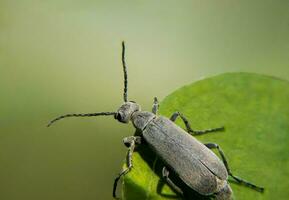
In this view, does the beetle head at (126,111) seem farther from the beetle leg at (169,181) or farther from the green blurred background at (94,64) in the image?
the beetle leg at (169,181)

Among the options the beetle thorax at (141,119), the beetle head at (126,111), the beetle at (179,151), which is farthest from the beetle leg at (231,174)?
the beetle head at (126,111)

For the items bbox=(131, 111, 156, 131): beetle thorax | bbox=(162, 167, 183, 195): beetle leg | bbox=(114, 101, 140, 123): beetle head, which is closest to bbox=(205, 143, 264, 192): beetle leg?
bbox=(162, 167, 183, 195): beetle leg

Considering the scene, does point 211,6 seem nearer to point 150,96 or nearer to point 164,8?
point 164,8

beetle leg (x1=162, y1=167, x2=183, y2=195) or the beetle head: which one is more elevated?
Result: the beetle head

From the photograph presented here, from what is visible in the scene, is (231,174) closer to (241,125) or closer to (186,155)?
(241,125)

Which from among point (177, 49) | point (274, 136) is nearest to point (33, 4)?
point (177, 49)

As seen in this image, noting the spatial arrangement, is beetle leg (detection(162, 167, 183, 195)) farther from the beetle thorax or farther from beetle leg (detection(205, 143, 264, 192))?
the beetle thorax

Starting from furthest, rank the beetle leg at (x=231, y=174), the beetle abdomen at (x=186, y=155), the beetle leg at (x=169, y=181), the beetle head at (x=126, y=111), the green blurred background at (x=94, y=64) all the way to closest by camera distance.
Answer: the beetle head at (x=126, y=111), the green blurred background at (x=94, y=64), the beetle abdomen at (x=186, y=155), the beetle leg at (x=169, y=181), the beetle leg at (x=231, y=174)

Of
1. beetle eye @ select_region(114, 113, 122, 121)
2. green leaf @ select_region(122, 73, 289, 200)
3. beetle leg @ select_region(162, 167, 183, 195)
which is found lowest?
beetle leg @ select_region(162, 167, 183, 195)
